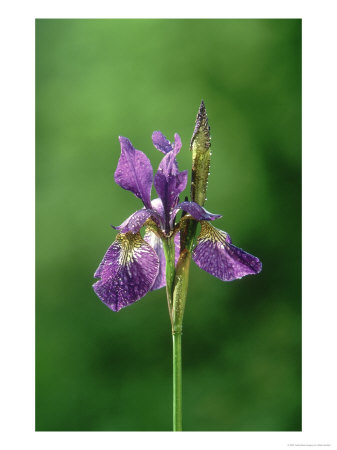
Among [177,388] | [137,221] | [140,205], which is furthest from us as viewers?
[140,205]

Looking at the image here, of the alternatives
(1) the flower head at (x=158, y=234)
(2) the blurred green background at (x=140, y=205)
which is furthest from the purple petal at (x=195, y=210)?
(2) the blurred green background at (x=140, y=205)

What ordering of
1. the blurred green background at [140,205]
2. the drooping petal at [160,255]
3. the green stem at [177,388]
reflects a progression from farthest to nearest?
the blurred green background at [140,205], the drooping petal at [160,255], the green stem at [177,388]

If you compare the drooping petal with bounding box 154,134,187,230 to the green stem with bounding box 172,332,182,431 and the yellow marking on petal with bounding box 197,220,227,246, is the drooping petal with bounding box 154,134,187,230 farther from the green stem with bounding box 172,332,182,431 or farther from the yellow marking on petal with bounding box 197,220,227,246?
the green stem with bounding box 172,332,182,431

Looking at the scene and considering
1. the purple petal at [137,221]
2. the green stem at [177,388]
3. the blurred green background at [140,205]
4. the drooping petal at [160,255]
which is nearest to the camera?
the green stem at [177,388]

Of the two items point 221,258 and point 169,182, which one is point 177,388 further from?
point 169,182

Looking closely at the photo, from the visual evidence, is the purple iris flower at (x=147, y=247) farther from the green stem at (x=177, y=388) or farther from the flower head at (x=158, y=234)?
the green stem at (x=177, y=388)

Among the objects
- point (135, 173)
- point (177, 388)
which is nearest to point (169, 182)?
point (135, 173)

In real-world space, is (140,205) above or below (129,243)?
above
